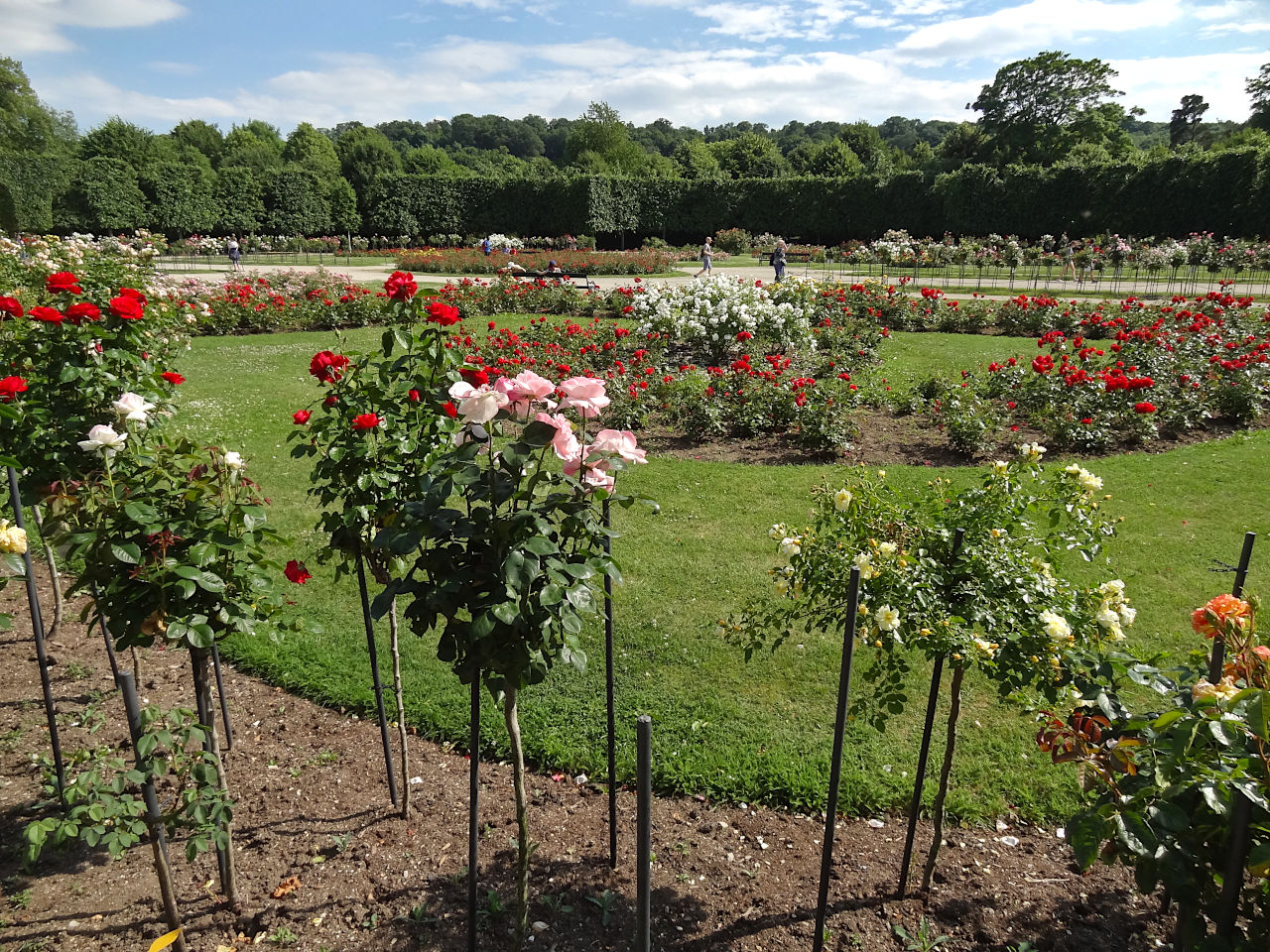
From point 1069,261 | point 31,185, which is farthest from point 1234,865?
point 31,185

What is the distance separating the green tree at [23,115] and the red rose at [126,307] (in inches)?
2090

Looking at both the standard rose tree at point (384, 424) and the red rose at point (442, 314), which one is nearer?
the red rose at point (442, 314)

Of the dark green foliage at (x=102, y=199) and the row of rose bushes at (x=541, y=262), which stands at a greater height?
the dark green foliage at (x=102, y=199)

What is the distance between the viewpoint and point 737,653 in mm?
4160

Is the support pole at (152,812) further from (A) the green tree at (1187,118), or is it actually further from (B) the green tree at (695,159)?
(A) the green tree at (1187,118)

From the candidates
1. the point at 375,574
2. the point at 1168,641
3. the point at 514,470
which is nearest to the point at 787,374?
the point at 1168,641

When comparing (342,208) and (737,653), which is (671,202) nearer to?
(342,208)

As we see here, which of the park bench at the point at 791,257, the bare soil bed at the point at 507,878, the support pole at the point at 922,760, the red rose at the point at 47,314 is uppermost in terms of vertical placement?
the park bench at the point at 791,257

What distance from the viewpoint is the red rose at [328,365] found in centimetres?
251

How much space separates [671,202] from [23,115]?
1632 inches

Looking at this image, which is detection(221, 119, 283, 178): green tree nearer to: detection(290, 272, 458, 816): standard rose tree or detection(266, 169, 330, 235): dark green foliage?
detection(266, 169, 330, 235): dark green foliage

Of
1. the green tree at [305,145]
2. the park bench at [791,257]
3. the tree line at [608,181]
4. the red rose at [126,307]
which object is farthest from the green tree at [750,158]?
the red rose at [126,307]

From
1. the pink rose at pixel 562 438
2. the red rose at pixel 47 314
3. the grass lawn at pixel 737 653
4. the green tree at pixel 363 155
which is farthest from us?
the green tree at pixel 363 155

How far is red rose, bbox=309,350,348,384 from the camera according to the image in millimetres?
2510
